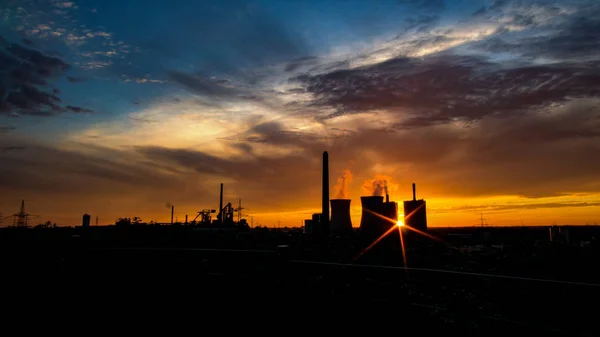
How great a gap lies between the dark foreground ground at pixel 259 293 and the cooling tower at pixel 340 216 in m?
45.2

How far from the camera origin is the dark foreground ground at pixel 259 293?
20.9 feet

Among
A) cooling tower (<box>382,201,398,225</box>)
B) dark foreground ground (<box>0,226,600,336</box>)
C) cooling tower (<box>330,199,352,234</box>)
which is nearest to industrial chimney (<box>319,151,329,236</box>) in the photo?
cooling tower (<box>330,199,352,234</box>)

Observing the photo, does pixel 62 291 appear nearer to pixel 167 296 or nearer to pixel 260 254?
pixel 167 296

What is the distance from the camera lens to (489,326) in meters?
5.80

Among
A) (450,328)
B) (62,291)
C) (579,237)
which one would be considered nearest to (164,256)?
(62,291)

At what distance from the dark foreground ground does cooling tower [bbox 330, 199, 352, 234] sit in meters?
45.2

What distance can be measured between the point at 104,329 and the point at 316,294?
4.69 m

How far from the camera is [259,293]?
37.3 ft

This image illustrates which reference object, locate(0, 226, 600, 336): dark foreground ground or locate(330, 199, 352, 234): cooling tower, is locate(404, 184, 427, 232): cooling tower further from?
locate(0, 226, 600, 336): dark foreground ground

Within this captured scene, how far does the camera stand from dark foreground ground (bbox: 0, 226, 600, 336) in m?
6.38

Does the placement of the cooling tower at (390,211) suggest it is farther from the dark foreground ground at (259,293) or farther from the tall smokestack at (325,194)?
the dark foreground ground at (259,293)

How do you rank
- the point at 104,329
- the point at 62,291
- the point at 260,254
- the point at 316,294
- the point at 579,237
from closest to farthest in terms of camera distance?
1. the point at 104,329
2. the point at 316,294
3. the point at 260,254
4. the point at 62,291
5. the point at 579,237

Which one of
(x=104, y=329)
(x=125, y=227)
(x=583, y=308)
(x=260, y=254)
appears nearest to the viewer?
(x=104, y=329)

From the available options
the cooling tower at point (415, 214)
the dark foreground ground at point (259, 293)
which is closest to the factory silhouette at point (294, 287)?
the dark foreground ground at point (259, 293)
